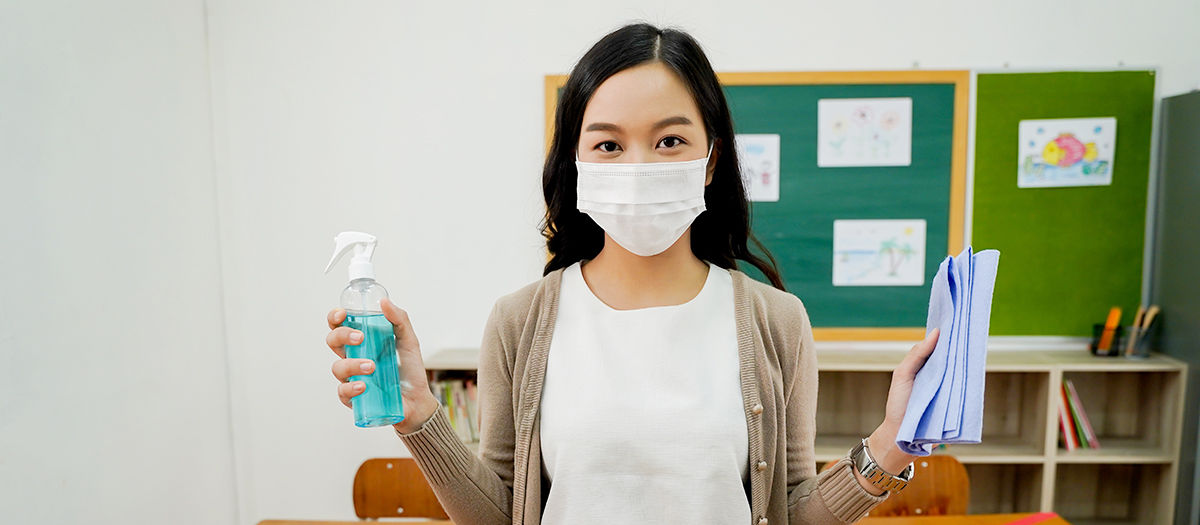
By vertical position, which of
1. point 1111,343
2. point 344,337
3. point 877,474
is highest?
point 344,337

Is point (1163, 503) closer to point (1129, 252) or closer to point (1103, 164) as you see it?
point (1129, 252)

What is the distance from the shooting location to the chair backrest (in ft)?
6.34

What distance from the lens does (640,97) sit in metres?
0.96

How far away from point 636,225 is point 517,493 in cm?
46

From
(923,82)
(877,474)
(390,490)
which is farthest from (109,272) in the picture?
(923,82)

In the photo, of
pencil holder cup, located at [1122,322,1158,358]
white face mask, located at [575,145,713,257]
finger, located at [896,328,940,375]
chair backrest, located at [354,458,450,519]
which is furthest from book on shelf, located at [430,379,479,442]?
pencil holder cup, located at [1122,322,1158,358]

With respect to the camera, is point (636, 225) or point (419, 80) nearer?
point (636, 225)

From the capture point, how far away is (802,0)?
2.63 metres

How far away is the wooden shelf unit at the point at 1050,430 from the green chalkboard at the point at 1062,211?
217 millimetres

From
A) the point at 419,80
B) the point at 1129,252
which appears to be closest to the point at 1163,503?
the point at 1129,252

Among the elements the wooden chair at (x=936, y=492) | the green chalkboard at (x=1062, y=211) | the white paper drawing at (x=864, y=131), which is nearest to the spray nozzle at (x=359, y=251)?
the wooden chair at (x=936, y=492)

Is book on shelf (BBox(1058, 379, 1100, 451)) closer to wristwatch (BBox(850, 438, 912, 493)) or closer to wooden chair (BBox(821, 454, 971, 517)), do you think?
wooden chair (BBox(821, 454, 971, 517))

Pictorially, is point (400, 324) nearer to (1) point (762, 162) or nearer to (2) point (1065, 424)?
(1) point (762, 162)

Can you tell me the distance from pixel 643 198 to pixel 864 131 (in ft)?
6.43
